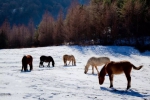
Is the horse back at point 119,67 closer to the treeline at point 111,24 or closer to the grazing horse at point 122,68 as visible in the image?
the grazing horse at point 122,68

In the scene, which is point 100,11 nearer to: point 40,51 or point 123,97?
point 40,51

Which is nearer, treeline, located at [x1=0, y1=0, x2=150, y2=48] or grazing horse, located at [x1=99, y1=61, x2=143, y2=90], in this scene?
grazing horse, located at [x1=99, y1=61, x2=143, y2=90]

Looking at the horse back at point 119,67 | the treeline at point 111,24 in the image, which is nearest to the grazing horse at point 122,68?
the horse back at point 119,67

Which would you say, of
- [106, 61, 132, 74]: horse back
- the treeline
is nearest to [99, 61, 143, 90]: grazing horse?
[106, 61, 132, 74]: horse back

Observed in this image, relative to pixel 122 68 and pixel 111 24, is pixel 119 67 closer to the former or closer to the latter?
pixel 122 68

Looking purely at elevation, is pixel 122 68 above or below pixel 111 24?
below

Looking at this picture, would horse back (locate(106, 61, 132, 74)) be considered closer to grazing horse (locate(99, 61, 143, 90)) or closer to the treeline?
grazing horse (locate(99, 61, 143, 90))

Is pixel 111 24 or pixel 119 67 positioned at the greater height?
pixel 111 24

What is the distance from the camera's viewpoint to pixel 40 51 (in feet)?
136

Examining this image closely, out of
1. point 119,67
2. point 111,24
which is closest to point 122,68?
point 119,67

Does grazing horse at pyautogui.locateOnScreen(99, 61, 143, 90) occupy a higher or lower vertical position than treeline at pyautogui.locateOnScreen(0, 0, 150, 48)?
lower

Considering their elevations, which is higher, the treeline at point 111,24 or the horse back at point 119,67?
the treeline at point 111,24

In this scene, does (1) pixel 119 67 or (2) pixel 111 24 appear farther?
(2) pixel 111 24

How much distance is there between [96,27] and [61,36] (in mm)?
13609
